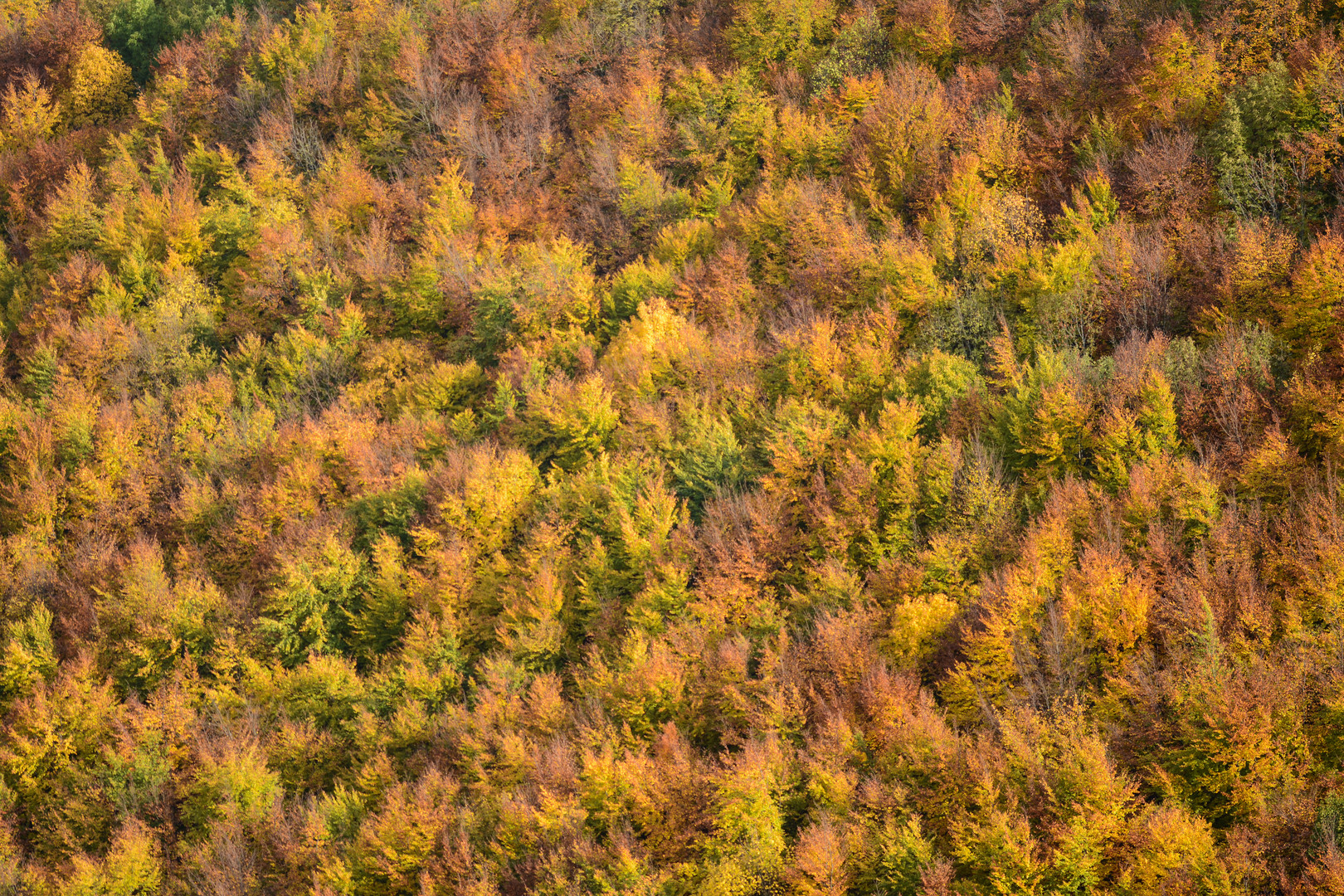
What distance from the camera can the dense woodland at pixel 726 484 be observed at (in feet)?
141

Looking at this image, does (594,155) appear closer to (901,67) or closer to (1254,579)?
(901,67)

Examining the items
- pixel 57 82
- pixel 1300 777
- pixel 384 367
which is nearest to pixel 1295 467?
pixel 1300 777

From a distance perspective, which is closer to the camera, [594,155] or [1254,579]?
[1254,579]

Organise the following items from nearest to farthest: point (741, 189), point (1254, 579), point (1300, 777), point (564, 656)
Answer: point (1300, 777) → point (1254, 579) → point (564, 656) → point (741, 189)

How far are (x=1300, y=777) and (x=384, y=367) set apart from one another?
162ft

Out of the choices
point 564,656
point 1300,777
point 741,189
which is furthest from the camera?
point 741,189

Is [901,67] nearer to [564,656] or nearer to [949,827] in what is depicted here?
[564,656]

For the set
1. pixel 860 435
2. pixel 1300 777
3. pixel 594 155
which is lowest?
→ pixel 1300 777

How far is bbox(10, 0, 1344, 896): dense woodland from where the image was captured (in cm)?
4284

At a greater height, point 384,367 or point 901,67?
point 901,67

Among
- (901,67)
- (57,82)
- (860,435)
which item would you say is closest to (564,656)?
(860,435)

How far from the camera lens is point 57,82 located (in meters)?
104

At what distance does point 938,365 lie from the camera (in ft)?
183

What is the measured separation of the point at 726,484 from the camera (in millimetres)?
56812
